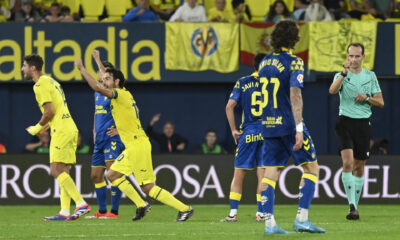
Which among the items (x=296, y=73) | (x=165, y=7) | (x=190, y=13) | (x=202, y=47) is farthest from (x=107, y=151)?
(x=165, y=7)

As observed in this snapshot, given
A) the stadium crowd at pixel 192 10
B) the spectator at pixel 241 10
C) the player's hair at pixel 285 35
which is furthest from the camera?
the spectator at pixel 241 10

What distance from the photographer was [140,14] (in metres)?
18.9

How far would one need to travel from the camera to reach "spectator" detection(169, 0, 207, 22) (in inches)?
736

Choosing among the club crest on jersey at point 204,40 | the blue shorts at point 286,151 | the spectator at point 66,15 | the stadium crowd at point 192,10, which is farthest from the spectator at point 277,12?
the blue shorts at point 286,151

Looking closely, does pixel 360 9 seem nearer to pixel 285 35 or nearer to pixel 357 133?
pixel 357 133

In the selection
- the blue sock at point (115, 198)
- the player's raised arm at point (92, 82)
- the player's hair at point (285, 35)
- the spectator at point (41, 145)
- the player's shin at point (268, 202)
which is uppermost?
the player's hair at point (285, 35)

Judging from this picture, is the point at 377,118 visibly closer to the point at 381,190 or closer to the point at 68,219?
the point at 381,190

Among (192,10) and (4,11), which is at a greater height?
(192,10)

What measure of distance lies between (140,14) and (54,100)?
24.4 feet

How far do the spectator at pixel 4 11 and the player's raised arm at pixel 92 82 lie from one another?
29.3ft

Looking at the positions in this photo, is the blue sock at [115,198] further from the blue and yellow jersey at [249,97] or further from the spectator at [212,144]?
the spectator at [212,144]

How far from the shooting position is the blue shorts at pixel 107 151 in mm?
12539

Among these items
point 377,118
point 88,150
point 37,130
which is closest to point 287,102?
point 37,130

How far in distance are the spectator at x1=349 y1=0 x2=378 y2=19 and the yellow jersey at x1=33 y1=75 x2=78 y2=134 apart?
9173 millimetres
